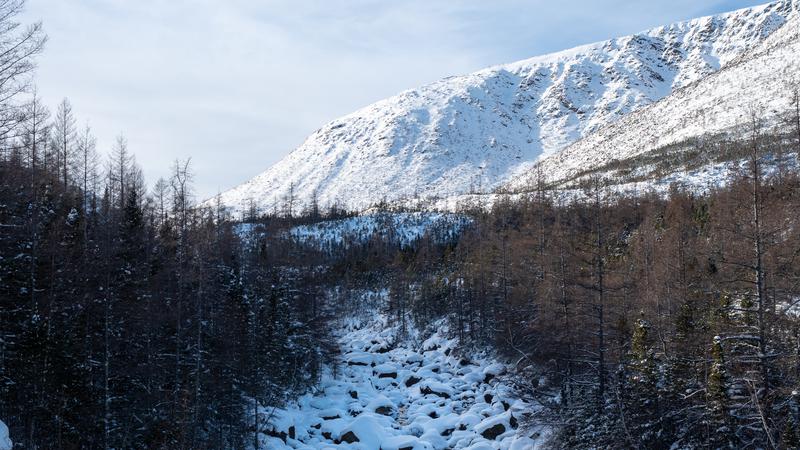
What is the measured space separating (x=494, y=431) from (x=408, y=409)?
959 cm

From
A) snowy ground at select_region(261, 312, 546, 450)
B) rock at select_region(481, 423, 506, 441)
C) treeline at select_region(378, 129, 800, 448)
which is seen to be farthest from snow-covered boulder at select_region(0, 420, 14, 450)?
rock at select_region(481, 423, 506, 441)

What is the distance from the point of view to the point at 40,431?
18.9m

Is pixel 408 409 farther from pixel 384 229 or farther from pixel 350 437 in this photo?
pixel 384 229

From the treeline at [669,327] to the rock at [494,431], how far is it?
8.83ft

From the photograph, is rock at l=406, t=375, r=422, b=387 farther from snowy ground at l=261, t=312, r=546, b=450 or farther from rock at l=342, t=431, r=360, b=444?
rock at l=342, t=431, r=360, b=444

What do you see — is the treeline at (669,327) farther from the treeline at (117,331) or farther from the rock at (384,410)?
the treeline at (117,331)

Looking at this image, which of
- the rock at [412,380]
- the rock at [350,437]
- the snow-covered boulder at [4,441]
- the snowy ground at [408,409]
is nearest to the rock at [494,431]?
the snowy ground at [408,409]

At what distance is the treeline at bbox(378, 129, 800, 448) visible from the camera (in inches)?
588

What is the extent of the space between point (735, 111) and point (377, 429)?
218938 millimetres

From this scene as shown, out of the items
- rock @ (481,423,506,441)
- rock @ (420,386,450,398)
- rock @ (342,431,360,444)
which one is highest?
rock @ (481,423,506,441)

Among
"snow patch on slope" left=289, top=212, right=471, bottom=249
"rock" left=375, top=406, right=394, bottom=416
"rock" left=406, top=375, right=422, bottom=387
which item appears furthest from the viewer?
"snow patch on slope" left=289, top=212, right=471, bottom=249

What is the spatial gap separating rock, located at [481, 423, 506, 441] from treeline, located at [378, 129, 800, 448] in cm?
269

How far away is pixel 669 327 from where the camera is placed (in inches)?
1224

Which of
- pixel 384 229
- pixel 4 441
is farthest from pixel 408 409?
pixel 384 229
